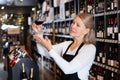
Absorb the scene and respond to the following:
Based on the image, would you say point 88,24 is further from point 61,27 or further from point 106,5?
point 61,27

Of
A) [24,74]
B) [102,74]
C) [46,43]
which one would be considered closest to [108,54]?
[102,74]

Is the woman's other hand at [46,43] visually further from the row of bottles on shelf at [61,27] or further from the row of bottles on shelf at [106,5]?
the row of bottles on shelf at [61,27]

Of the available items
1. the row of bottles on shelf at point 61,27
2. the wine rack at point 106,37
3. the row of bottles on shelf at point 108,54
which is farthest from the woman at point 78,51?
the row of bottles on shelf at point 61,27

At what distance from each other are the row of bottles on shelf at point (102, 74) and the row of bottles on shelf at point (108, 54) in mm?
153

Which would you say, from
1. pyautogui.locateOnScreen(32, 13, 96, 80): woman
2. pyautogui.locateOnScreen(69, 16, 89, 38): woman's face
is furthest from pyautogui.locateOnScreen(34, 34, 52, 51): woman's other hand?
pyautogui.locateOnScreen(69, 16, 89, 38): woman's face

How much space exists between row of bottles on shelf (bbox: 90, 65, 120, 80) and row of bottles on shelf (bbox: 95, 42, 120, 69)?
15 cm

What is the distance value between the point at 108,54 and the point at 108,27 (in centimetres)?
50

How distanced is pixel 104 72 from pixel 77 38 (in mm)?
3219

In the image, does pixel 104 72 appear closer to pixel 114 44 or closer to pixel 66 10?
pixel 114 44

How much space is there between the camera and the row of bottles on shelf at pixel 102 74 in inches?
200

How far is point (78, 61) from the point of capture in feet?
7.06

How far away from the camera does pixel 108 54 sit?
527 centimetres

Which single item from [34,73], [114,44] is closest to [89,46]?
[34,73]

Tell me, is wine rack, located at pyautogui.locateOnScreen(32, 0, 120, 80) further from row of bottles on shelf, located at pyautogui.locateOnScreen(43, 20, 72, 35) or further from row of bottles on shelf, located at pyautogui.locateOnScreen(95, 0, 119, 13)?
row of bottles on shelf, located at pyautogui.locateOnScreen(43, 20, 72, 35)
